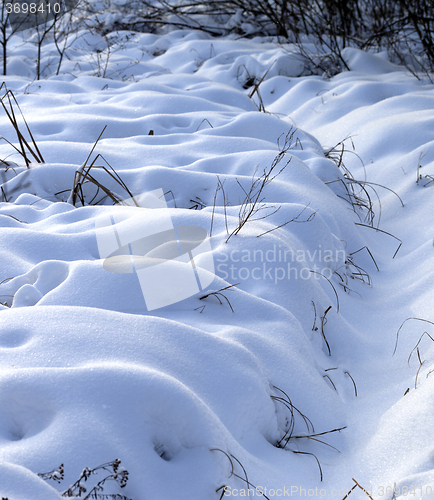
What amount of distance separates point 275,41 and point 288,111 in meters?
1.89

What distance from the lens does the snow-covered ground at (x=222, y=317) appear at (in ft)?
3.09

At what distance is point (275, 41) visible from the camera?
5566 mm

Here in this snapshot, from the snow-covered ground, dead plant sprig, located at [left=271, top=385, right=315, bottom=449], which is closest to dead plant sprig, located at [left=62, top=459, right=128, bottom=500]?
the snow-covered ground

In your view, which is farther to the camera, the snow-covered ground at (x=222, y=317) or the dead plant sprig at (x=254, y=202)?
the dead plant sprig at (x=254, y=202)

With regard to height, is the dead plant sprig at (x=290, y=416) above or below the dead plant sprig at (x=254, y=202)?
below

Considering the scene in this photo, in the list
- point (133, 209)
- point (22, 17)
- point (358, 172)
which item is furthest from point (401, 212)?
point (22, 17)

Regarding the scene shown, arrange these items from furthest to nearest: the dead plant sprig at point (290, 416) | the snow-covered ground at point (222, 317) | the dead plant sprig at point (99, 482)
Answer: the dead plant sprig at point (290, 416), the snow-covered ground at point (222, 317), the dead plant sprig at point (99, 482)

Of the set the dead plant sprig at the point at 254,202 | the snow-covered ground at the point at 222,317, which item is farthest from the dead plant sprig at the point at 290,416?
the dead plant sprig at the point at 254,202

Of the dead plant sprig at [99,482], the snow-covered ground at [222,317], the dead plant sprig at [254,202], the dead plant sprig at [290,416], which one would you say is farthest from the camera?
the dead plant sprig at [254,202]

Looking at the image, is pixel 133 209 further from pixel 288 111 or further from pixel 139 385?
pixel 288 111

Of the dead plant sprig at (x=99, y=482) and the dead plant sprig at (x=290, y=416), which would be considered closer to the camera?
the dead plant sprig at (x=99, y=482)

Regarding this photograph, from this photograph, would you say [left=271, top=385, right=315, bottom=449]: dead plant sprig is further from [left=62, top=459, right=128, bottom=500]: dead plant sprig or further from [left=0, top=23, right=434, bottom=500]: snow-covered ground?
[left=62, top=459, right=128, bottom=500]: dead plant sprig

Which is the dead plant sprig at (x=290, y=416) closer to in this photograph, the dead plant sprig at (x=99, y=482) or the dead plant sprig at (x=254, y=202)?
the dead plant sprig at (x=99, y=482)

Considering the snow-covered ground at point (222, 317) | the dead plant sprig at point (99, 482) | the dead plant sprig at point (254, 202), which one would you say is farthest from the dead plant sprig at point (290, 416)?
the dead plant sprig at point (254, 202)
